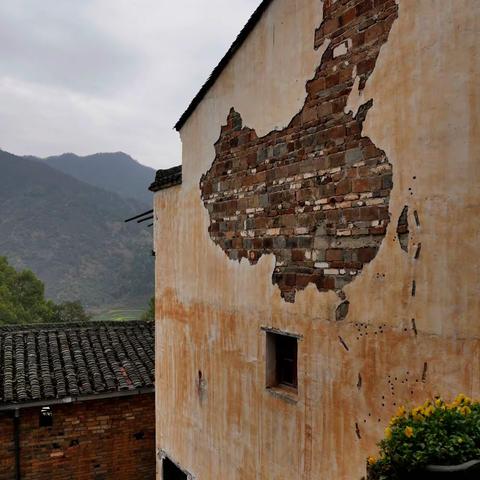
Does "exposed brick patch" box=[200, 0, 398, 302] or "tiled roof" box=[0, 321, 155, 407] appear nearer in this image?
"exposed brick patch" box=[200, 0, 398, 302]

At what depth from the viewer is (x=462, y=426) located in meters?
2.58

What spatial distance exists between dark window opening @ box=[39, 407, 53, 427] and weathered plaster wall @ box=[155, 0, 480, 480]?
293cm

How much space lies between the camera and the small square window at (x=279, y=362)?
518 centimetres

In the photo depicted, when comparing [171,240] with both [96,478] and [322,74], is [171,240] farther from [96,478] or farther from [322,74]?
[96,478]

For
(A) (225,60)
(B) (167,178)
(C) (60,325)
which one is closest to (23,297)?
(C) (60,325)

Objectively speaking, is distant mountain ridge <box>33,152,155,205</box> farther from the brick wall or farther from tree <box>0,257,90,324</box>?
the brick wall

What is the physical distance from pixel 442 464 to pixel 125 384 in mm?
7434

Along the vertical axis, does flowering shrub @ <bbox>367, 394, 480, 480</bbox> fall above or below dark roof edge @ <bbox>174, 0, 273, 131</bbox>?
below

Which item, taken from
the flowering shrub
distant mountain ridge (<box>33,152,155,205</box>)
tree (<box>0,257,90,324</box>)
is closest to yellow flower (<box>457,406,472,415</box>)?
the flowering shrub

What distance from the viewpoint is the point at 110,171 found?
171875 millimetres

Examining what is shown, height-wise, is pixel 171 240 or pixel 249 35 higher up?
pixel 249 35

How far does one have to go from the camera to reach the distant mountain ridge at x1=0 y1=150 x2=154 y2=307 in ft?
277

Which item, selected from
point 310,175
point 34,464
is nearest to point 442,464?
point 310,175

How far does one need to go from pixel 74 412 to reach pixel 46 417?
47 centimetres
